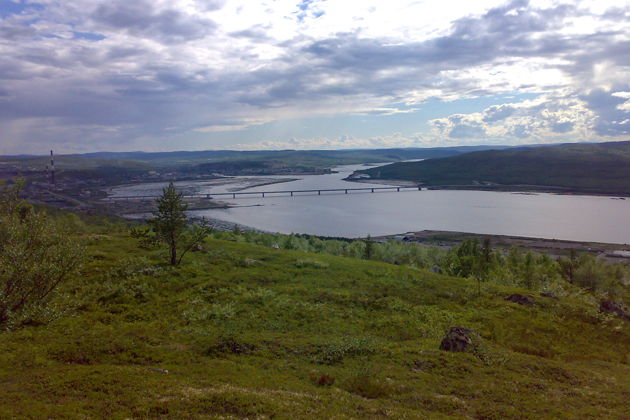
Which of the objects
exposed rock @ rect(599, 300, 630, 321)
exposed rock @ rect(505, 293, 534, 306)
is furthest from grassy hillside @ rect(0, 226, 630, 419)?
exposed rock @ rect(599, 300, 630, 321)

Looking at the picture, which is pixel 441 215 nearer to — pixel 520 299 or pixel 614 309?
pixel 614 309

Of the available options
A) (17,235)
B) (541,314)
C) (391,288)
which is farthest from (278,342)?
(541,314)

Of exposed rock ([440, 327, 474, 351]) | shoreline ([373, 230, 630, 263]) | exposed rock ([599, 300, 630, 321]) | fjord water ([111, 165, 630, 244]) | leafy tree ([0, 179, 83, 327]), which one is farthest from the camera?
fjord water ([111, 165, 630, 244])

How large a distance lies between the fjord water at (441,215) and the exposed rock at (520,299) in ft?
277

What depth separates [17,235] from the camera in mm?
13641

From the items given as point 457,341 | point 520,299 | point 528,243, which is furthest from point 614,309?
point 528,243

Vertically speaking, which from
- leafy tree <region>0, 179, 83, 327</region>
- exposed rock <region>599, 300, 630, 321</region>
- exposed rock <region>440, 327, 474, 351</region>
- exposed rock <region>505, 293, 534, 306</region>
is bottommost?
exposed rock <region>599, 300, 630, 321</region>

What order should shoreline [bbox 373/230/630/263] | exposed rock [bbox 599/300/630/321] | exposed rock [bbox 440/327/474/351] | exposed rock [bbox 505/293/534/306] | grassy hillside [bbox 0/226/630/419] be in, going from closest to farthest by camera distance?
grassy hillside [bbox 0/226/630/419] → exposed rock [bbox 440/327/474/351] → exposed rock [bbox 599/300/630/321] → exposed rock [bbox 505/293/534/306] → shoreline [bbox 373/230/630/263]

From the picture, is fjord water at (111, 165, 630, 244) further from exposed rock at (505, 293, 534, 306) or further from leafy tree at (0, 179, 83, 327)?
leafy tree at (0, 179, 83, 327)

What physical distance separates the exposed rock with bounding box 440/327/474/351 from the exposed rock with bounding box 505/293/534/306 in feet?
36.4

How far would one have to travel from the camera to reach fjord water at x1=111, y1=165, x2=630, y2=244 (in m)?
118

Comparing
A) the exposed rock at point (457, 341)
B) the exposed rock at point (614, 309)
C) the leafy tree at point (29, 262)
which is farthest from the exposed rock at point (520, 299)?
the leafy tree at point (29, 262)

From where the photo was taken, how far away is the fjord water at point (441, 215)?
4636 inches

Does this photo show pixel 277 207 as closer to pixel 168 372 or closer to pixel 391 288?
pixel 391 288
